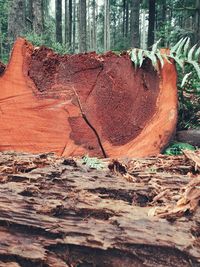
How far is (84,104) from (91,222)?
1.96 metres

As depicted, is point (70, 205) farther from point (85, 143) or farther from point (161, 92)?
point (161, 92)

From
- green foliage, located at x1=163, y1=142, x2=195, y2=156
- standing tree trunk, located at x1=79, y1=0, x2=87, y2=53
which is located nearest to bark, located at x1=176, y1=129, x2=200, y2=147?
green foliage, located at x1=163, y1=142, x2=195, y2=156

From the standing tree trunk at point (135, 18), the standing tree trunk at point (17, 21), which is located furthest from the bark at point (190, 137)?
the standing tree trunk at point (135, 18)

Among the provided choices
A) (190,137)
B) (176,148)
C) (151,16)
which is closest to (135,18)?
(151,16)

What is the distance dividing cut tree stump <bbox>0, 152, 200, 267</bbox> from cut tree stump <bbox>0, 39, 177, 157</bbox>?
1237 mm

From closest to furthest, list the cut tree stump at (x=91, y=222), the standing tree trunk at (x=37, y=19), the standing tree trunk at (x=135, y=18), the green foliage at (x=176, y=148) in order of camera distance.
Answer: the cut tree stump at (x=91, y=222), the green foliage at (x=176, y=148), the standing tree trunk at (x=37, y=19), the standing tree trunk at (x=135, y=18)

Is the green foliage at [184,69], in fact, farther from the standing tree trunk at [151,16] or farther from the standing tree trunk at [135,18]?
the standing tree trunk at [151,16]

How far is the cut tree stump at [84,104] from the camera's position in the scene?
3453mm

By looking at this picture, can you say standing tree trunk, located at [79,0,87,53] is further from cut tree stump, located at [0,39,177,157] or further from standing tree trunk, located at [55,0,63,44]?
cut tree stump, located at [0,39,177,157]

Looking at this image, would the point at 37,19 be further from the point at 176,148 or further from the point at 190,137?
the point at 176,148

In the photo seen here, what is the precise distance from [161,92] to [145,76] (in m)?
0.21

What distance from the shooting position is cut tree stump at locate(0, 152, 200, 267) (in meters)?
1.51

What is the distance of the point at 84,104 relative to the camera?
352 cm

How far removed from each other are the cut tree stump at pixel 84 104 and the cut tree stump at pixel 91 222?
4.06 ft
